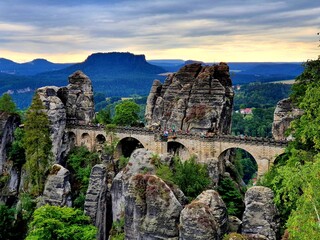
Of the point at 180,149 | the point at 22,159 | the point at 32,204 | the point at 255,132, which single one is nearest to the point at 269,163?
the point at 180,149

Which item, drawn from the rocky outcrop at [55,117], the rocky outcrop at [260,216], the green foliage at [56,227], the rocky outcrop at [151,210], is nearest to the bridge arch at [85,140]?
the rocky outcrop at [55,117]

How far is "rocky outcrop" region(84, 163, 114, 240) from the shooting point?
134ft

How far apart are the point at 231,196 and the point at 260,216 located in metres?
17.8

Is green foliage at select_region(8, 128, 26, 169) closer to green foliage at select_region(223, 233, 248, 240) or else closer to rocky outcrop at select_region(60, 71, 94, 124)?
rocky outcrop at select_region(60, 71, 94, 124)

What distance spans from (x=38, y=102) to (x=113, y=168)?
1089 cm

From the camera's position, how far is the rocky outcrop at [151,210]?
26.0m

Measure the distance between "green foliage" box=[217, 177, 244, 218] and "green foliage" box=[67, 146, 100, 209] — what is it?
1403 cm

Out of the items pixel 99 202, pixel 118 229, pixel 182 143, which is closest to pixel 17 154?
pixel 99 202

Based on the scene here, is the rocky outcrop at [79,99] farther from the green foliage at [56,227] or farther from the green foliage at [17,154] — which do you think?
the green foliage at [56,227]

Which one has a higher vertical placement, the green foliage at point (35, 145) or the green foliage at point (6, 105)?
the green foliage at point (6, 105)

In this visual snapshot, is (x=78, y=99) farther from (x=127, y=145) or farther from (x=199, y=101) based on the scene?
(x=199, y=101)

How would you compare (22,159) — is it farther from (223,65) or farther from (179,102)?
(223,65)

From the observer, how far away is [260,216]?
25.5 metres

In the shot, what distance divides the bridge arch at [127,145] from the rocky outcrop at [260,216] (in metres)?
30.2
